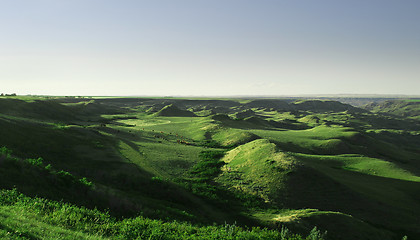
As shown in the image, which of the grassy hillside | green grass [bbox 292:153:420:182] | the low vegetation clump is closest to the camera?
the low vegetation clump

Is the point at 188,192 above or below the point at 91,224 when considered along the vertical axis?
below

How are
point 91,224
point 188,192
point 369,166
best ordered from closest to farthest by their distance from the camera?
point 91,224 < point 188,192 < point 369,166

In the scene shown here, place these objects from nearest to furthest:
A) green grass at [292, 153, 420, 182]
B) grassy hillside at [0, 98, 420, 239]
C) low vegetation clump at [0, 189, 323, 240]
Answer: low vegetation clump at [0, 189, 323, 240]
grassy hillside at [0, 98, 420, 239]
green grass at [292, 153, 420, 182]

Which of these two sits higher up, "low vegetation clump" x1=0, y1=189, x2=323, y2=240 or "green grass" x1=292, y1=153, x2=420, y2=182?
"low vegetation clump" x1=0, y1=189, x2=323, y2=240

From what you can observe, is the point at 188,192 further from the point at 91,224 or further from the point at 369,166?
the point at 369,166

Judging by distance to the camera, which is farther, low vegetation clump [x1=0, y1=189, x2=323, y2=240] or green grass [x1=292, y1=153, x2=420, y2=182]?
green grass [x1=292, y1=153, x2=420, y2=182]

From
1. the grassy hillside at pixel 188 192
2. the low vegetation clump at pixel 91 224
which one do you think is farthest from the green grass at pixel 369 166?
the low vegetation clump at pixel 91 224

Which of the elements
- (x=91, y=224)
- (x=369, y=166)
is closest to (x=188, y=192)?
(x=91, y=224)

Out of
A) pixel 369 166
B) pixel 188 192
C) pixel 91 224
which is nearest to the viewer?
pixel 91 224

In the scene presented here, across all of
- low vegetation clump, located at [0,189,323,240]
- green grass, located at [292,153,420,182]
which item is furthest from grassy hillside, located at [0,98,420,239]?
green grass, located at [292,153,420,182]

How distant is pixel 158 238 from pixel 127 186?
12.1 meters

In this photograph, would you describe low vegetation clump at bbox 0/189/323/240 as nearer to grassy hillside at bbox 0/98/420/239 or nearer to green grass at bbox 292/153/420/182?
grassy hillside at bbox 0/98/420/239

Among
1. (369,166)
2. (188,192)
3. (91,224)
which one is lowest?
(369,166)

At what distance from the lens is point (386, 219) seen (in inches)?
925
